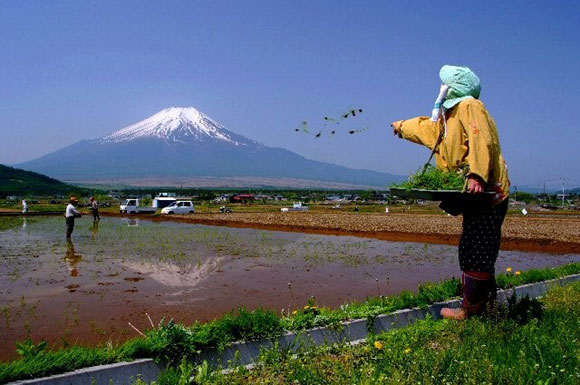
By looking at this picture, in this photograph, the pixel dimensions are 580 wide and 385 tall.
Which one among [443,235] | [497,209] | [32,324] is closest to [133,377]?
[497,209]

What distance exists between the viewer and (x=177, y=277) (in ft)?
33.7

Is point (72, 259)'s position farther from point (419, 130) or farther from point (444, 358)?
point (444, 358)

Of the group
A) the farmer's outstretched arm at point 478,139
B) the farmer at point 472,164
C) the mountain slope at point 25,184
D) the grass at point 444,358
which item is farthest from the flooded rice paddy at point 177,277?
the mountain slope at point 25,184

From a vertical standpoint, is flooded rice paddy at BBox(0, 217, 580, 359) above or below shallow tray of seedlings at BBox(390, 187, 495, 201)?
below

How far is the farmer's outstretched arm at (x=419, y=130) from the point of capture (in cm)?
481

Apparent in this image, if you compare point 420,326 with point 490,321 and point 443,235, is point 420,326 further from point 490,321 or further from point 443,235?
point 443,235

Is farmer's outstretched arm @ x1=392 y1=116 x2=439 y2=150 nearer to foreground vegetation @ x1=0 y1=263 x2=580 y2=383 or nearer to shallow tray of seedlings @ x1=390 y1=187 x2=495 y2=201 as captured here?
shallow tray of seedlings @ x1=390 y1=187 x2=495 y2=201

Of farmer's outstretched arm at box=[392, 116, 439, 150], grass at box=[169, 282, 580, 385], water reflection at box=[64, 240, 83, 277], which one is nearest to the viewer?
grass at box=[169, 282, 580, 385]

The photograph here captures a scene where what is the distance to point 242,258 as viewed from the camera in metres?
13.9

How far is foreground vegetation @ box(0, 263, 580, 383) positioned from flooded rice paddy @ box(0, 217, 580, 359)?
3.60 feet

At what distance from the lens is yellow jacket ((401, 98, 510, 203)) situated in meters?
4.12

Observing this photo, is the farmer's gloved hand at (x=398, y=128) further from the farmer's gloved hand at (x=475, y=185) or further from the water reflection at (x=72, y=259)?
the water reflection at (x=72, y=259)

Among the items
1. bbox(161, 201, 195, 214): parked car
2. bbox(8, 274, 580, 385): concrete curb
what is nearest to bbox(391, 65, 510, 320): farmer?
bbox(8, 274, 580, 385): concrete curb

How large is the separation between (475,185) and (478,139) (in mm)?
438
